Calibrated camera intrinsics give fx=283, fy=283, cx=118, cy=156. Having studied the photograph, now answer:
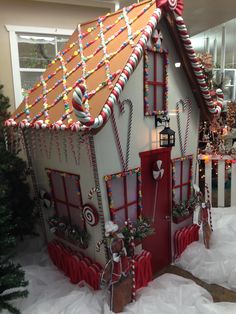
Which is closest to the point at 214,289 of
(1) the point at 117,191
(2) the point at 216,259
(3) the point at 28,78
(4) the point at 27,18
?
(2) the point at 216,259

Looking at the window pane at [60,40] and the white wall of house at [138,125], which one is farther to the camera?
the window pane at [60,40]

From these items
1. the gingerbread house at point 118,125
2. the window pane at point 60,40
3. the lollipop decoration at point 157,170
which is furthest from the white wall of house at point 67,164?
the window pane at point 60,40

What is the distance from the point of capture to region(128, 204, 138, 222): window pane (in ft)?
9.00

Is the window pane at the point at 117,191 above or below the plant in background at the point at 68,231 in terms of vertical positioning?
above

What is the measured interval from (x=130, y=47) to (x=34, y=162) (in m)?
1.63

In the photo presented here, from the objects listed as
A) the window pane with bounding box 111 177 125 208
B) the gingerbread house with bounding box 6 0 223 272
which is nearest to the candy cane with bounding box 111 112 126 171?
the gingerbread house with bounding box 6 0 223 272

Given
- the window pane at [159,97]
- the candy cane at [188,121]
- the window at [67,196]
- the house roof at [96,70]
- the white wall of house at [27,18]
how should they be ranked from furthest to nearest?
the white wall of house at [27,18] → the candy cane at [188,121] → the window pane at [159,97] → the window at [67,196] → the house roof at [96,70]

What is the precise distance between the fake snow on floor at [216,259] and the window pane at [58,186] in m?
1.58

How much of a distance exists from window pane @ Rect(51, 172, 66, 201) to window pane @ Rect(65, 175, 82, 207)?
0.10 m

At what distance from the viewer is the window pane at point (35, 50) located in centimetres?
376

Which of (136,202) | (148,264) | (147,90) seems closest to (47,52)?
(147,90)

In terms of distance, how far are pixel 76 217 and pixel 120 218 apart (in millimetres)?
488

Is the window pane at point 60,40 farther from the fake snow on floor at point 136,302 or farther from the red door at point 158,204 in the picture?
the fake snow on floor at point 136,302

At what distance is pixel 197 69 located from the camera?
9.55 feet
